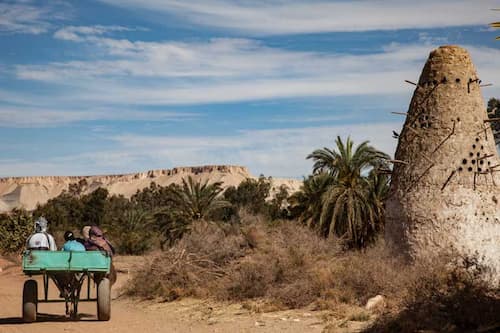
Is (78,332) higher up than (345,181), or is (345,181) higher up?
(345,181)

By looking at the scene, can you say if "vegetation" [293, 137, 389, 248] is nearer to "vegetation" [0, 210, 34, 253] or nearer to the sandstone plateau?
"vegetation" [0, 210, 34, 253]

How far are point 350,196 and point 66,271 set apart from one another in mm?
18038

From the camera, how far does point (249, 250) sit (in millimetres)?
22328

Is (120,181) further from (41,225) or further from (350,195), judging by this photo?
(41,225)

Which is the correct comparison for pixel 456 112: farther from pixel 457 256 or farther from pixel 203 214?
pixel 203 214

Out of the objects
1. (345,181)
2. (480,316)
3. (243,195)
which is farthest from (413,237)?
(243,195)

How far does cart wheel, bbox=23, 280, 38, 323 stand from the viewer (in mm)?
13867

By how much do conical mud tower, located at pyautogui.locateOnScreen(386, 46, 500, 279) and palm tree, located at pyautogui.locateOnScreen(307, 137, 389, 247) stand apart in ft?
35.9

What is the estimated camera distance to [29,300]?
1407 cm

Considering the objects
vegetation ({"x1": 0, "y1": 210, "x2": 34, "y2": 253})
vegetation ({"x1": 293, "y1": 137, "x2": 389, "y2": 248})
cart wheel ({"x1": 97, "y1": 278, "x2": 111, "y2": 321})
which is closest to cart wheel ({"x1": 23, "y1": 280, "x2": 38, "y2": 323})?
cart wheel ({"x1": 97, "y1": 278, "x2": 111, "y2": 321})

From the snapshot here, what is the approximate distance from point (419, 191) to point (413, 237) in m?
1.14

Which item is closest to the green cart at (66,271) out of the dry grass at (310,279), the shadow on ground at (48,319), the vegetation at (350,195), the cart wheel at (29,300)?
the cart wheel at (29,300)

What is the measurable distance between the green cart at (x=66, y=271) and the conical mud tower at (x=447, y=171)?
7.34 metres

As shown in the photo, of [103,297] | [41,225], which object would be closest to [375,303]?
[103,297]
